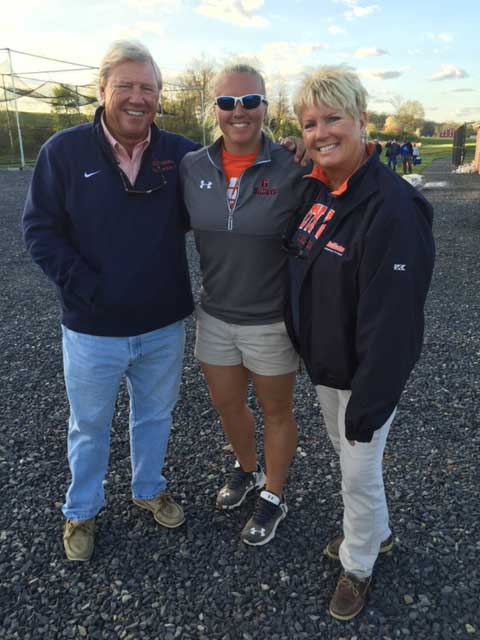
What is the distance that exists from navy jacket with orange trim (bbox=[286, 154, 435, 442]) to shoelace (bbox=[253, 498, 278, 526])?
956 millimetres

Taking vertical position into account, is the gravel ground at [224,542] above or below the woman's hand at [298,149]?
below

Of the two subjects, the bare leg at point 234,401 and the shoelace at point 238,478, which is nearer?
the bare leg at point 234,401

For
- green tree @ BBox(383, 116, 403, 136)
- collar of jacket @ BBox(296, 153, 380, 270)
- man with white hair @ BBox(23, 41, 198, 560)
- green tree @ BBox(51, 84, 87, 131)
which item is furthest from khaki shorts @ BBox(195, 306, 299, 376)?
green tree @ BBox(383, 116, 403, 136)

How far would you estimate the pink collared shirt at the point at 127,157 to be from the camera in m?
2.49

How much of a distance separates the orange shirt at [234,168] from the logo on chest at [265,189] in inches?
4.1

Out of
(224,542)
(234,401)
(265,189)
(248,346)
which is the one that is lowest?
(224,542)

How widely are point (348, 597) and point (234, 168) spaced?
6.80 feet

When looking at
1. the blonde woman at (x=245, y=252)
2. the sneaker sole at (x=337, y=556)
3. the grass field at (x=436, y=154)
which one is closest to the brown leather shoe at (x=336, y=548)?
the sneaker sole at (x=337, y=556)

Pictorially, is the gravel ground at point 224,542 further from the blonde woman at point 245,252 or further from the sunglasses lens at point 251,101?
the sunglasses lens at point 251,101

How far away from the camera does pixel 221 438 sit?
3.90m

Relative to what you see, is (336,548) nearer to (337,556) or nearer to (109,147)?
(337,556)

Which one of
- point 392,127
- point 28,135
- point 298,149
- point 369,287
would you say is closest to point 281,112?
point 298,149

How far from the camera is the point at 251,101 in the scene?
244 cm

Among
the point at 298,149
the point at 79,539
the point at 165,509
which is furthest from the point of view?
the point at 165,509
